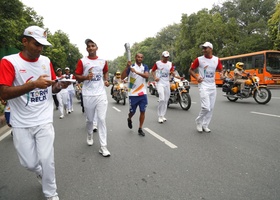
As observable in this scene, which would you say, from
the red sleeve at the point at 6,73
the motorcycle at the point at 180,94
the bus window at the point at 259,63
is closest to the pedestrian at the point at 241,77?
the motorcycle at the point at 180,94

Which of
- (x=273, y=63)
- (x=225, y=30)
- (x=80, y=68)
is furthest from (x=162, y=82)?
(x=225, y=30)

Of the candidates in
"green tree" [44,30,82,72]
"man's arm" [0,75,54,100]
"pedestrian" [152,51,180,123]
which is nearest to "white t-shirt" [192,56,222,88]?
"pedestrian" [152,51,180,123]

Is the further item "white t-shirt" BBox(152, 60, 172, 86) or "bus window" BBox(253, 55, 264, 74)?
"bus window" BBox(253, 55, 264, 74)

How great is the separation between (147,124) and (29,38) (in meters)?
4.98

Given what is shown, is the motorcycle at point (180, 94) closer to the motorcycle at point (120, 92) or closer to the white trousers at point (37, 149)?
the motorcycle at point (120, 92)

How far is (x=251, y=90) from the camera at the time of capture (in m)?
10.7

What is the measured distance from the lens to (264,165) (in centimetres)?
367

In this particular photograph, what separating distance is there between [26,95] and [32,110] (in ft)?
0.58

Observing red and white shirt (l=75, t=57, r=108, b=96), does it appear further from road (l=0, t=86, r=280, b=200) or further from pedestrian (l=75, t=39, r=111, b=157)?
road (l=0, t=86, r=280, b=200)

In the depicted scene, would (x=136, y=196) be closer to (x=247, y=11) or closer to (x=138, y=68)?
(x=138, y=68)

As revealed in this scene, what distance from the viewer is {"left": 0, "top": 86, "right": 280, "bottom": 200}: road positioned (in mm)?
2971

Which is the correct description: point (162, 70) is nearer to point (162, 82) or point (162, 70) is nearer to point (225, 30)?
point (162, 82)

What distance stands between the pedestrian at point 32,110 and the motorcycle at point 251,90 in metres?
9.65

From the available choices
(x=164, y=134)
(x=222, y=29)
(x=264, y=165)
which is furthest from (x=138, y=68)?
(x=222, y=29)
